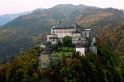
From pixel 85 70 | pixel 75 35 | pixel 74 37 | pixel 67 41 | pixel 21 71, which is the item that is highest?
pixel 75 35

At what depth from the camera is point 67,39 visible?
92.6 metres

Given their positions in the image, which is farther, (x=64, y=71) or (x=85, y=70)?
(x=85, y=70)

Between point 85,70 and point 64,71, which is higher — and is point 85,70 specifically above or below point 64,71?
below

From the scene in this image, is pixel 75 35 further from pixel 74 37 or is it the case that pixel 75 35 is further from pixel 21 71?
pixel 21 71

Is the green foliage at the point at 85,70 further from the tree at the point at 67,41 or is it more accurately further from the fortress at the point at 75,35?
the tree at the point at 67,41

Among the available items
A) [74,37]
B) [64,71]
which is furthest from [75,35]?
[64,71]

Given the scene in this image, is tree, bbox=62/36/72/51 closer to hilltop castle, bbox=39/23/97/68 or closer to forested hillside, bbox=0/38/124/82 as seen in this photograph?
hilltop castle, bbox=39/23/97/68

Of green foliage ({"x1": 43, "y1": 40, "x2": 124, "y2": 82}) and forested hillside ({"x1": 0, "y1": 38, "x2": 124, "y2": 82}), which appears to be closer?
forested hillside ({"x1": 0, "y1": 38, "x2": 124, "y2": 82})

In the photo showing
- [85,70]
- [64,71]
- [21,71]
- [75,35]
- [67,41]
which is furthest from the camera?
[75,35]

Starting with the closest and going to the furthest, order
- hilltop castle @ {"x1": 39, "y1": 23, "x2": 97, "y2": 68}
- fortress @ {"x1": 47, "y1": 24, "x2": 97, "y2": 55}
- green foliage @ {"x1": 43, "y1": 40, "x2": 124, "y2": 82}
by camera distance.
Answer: green foliage @ {"x1": 43, "y1": 40, "x2": 124, "y2": 82}
hilltop castle @ {"x1": 39, "y1": 23, "x2": 97, "y2": 68}
fortress @ {"x1": 47, "y1": 24, "x2": 97, "y2": 55}

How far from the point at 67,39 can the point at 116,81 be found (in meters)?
21.8

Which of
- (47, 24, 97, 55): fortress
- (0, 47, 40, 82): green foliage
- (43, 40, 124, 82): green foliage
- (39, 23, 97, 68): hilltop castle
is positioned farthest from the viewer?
(47, 24, 97, 55): fortress

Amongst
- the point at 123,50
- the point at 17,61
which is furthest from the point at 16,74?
the point at 123,50

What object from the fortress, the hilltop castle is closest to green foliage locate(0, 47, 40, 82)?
the hilltop castle
